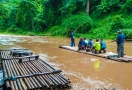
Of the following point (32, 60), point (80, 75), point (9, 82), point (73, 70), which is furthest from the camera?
point (32, 60)

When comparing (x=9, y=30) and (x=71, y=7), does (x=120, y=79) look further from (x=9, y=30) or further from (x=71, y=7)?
(x=9, y=30)

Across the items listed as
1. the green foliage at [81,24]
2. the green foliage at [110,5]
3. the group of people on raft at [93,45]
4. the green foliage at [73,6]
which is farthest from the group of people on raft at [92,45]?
the green foliage at [73,6]

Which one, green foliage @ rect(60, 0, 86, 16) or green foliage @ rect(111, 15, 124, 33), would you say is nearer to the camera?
green foliage @ rect(111, 15, 124, 33)

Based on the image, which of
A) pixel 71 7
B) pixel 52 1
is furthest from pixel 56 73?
pixel 52 1

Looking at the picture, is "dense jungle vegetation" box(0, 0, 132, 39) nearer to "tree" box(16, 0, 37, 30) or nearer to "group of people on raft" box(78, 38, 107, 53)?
"tree" box(16, 0, 37, 30)

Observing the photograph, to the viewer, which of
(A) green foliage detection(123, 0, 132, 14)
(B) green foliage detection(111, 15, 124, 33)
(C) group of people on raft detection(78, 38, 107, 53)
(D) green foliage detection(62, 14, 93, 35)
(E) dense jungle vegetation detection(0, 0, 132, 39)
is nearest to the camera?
(C) group of people on raft detection(78, 38, 107, 53)

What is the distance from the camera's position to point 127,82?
301 inches

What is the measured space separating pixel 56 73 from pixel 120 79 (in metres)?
2.64

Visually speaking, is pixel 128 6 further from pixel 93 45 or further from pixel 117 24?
pixel 93 45

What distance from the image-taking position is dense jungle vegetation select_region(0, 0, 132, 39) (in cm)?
2677

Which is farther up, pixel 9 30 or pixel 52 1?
pixel 52 1

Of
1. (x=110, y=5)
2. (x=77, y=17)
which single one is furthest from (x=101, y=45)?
(x=77, y=17)

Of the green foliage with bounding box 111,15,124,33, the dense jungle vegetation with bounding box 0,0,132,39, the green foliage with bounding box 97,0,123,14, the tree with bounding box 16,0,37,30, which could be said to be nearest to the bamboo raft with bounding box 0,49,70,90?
the dense jungle vegetation with bounding box 0,0,132,39

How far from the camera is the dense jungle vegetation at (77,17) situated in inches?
1054
